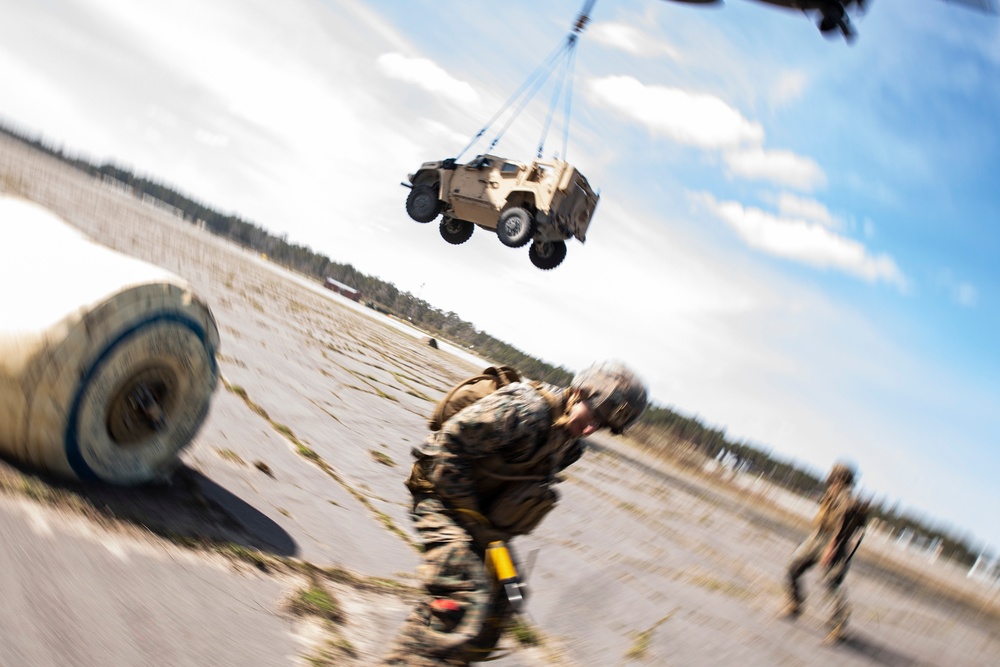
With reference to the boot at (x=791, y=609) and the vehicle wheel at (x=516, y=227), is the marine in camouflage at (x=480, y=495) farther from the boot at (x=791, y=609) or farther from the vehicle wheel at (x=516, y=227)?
the vehicle wheel at (x=516, y=227)

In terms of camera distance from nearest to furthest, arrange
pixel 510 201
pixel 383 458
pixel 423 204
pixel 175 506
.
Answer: pixel 175 506 → pixel 383 458 → pixel 510 201 → pixel 423 204

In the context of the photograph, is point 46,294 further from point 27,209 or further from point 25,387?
point 27,209

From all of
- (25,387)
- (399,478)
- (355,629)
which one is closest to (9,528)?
(25,387)

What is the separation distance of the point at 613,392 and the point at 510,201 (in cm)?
1230

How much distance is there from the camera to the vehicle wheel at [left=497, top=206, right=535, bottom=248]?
1373cm

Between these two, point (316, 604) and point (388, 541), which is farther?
point (388, 541)

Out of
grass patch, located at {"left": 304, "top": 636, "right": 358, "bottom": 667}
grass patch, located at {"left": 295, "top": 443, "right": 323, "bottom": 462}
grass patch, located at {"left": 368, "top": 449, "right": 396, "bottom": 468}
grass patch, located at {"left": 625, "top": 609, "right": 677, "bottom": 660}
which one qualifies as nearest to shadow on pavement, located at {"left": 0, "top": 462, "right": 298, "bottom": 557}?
grass patch, located at {"left": 304, "top": 636, "right": 358, "bottom": 667}

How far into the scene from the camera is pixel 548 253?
1516cm

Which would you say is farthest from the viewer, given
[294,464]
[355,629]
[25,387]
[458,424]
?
[294,464]

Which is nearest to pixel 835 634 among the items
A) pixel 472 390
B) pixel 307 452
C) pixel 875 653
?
pixel 875 653

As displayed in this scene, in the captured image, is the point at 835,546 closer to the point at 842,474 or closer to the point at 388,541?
the point at 842,474

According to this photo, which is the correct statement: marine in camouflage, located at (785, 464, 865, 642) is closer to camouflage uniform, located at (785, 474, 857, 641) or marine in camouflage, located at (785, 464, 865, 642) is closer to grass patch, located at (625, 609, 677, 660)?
camouflage uniform, located at (785, 474, 857, 641)

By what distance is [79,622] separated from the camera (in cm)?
245

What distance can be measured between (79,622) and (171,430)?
1334 millimetres
